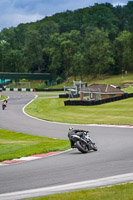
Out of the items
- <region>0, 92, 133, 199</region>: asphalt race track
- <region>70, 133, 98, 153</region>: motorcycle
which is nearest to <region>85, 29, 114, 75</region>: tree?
<region>70, 133, 98, 153</region>: motorcycle

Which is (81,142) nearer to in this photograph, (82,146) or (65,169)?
(82,146)

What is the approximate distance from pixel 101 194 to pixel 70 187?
137 cm

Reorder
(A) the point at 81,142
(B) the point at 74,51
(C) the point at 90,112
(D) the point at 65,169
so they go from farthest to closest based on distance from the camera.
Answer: (B) the point at 74,51
(C) the point at 90,112
(A) the point at 81,142
(D) the point at 65,169

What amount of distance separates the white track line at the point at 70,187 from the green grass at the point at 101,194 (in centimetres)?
54

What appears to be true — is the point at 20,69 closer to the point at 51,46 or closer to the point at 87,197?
the point at 51,46

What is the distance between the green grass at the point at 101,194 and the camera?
9461 mm

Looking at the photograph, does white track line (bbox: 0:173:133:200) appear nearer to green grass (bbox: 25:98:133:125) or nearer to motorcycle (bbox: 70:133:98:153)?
motorcycle (bbox: 70:133:98:153)

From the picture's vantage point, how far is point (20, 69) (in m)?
165

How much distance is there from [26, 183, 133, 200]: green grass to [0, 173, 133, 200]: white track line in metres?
0.54

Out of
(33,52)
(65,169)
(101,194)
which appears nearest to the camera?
(101,194)

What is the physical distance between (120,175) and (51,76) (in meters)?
125

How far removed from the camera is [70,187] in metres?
10.9

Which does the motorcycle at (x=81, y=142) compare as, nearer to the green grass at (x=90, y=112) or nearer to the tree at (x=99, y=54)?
the green grass at (x=90, y=112)

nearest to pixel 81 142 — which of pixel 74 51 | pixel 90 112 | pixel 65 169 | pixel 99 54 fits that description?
pixel 65 169
